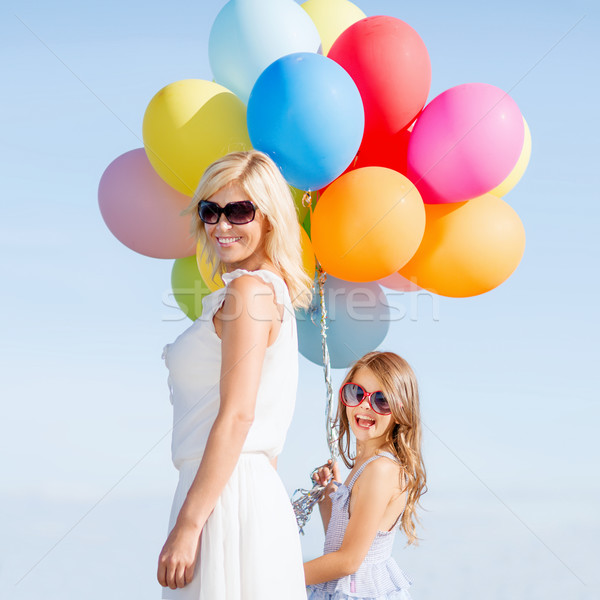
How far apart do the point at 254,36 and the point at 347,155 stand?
2.39 feet

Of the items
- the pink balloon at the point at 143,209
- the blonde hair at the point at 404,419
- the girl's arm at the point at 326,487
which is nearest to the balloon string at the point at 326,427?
the girl's arm at the point at 326,487

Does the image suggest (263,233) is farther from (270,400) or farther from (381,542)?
(381,542)

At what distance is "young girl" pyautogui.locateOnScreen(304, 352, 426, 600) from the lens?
2.27 meters

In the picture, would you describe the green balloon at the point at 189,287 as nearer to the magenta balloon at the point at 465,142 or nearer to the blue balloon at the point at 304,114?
the blue balloon at the point at 304,114

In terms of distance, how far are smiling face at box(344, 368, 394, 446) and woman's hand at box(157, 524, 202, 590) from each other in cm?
121

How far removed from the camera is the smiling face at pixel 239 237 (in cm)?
171

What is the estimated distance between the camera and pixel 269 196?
1.71m

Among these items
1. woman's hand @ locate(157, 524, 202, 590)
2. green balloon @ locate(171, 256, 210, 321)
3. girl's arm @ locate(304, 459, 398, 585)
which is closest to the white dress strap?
woman's hand @ locate(157, 524, 202, 590)

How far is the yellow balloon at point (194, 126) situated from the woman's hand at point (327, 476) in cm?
133

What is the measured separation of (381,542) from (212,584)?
3.50ft

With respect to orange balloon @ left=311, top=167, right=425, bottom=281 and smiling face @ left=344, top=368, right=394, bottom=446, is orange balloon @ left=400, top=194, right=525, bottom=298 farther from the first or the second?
smiling face @ left=344, top=368, right=394, bottom=446

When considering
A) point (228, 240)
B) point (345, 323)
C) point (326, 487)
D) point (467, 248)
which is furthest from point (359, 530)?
point (467, 248)

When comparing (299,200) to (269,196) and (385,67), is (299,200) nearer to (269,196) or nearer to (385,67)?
(385,67)

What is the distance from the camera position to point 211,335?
1.56 m
